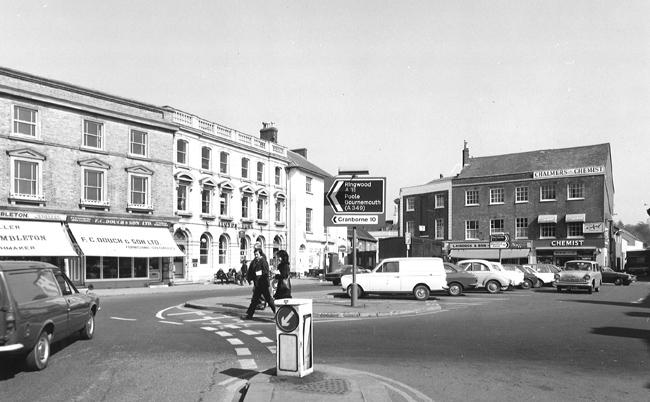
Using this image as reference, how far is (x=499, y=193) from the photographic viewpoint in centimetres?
5312

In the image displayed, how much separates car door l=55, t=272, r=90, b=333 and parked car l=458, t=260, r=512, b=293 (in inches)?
753

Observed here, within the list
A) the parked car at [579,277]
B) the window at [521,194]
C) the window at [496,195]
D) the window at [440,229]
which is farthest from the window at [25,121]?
the window at [521,194]

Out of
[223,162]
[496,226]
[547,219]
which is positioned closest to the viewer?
[223,162]

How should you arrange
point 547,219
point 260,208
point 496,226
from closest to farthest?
point 260,208 → point 547,219 → point 496,226

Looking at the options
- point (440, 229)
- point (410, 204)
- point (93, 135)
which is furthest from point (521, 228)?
point (93, 135)

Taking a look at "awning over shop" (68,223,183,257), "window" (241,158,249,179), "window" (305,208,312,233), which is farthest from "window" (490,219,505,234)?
"awning over shop" (68,223,183,257)

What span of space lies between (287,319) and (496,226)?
161 feet

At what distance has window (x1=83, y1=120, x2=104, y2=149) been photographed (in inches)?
1209

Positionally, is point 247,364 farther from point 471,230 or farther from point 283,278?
point 471,230

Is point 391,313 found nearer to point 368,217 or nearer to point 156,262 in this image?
point 368,217

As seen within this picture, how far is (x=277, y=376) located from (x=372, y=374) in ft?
4.80

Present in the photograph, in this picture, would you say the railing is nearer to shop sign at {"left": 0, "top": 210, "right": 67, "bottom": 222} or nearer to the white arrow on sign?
shop sign at {"left": 0, "top": 210, "right": 67, "bottom": 222}

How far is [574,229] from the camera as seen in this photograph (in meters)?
48.1

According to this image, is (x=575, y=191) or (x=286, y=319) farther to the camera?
(x=575, y=191)
